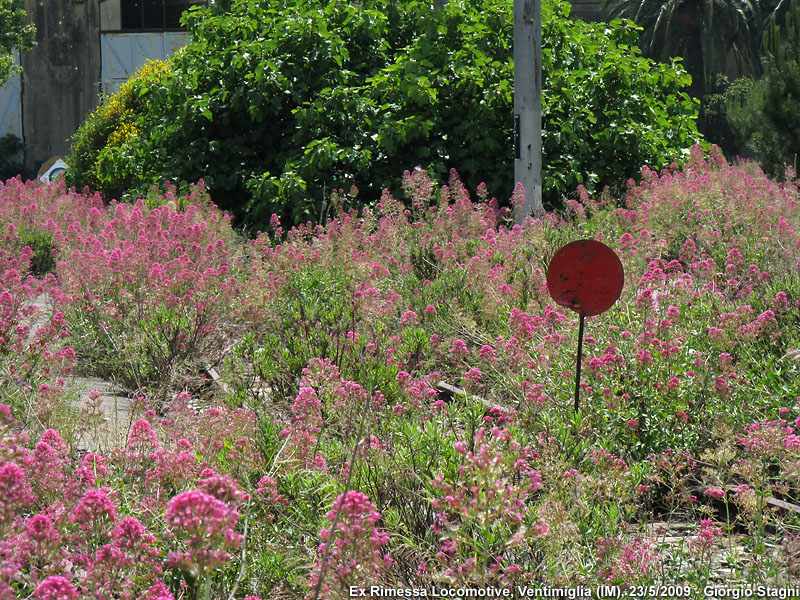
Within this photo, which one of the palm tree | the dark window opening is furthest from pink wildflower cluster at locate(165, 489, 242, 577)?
the dark window opening

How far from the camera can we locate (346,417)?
11.6 feet

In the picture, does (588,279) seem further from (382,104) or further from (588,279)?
(382,104)

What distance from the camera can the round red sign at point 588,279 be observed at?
3826 millimetres

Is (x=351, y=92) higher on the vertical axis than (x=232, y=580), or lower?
higher

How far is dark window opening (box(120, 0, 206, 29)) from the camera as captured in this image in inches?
1186

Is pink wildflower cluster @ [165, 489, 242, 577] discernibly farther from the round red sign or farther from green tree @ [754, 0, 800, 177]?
green tree @ [754, 0, 800, 177]

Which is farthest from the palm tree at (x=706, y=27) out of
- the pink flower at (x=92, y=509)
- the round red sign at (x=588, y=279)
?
the pink flower at (x=92, y=509)

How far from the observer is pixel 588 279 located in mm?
3842

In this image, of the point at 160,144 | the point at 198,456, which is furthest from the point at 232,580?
the point at 160,144

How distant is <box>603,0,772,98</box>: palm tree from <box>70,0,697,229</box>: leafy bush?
1954 cm

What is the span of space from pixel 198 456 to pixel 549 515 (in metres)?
1.22

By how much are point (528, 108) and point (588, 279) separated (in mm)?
5055

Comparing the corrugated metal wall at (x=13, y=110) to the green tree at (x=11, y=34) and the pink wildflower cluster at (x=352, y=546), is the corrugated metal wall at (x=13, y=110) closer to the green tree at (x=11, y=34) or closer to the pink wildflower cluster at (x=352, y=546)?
the green tree at (x=11, y=34)

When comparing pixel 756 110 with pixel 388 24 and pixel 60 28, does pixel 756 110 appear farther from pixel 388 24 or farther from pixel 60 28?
pixel 60 28
